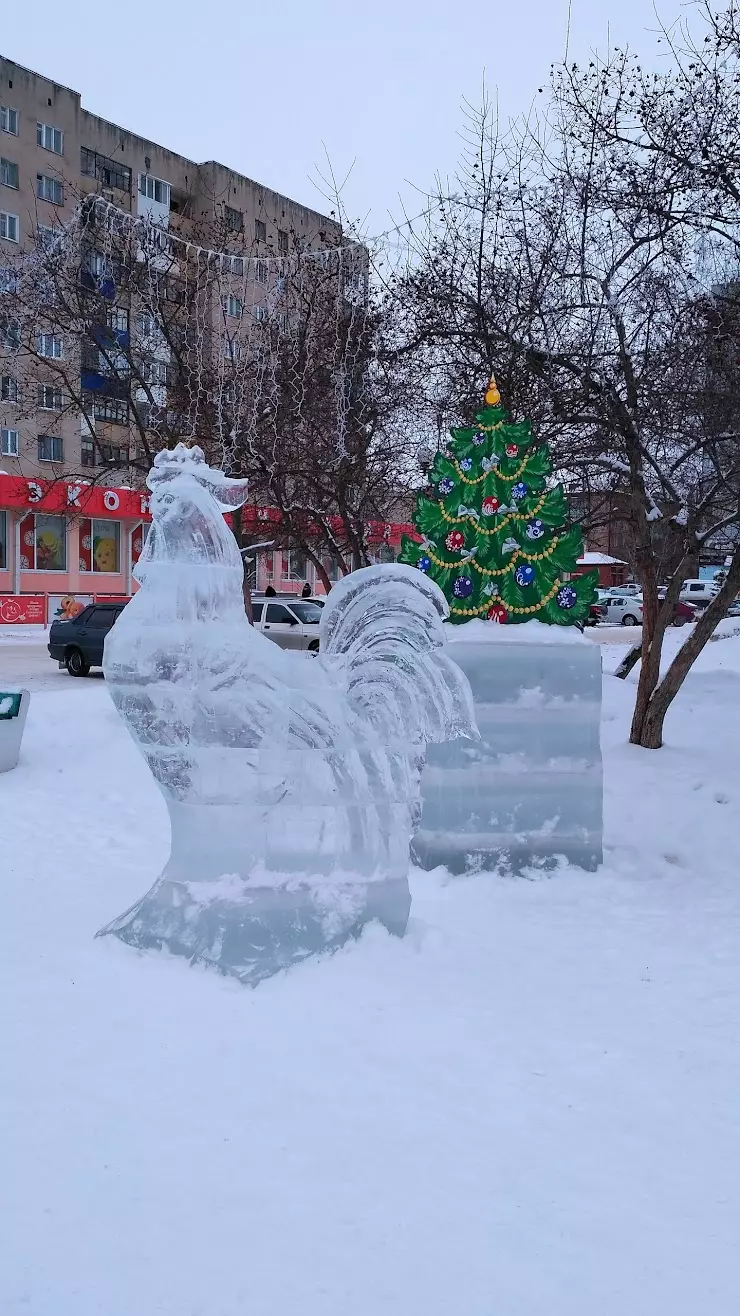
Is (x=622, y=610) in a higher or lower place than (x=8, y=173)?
lower

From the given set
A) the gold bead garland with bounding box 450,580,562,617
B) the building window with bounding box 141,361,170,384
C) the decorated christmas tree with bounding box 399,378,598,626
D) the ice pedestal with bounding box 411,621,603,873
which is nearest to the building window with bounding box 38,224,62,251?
the building window with bounding box 141,361,170,384

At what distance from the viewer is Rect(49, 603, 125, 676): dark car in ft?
56.6

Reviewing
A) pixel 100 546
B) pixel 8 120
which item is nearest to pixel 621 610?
pixel 100 546

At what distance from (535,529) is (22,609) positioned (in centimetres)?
2594

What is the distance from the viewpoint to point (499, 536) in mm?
6629

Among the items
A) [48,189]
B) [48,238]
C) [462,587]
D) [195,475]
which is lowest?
[462,587]

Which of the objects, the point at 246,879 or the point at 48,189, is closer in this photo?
the point at 246,879

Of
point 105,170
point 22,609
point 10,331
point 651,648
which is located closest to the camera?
point 651,648

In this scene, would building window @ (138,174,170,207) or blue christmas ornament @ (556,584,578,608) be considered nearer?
blue christmas ornament @ (556,584,578,608)

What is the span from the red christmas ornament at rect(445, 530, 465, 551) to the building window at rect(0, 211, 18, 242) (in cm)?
3048

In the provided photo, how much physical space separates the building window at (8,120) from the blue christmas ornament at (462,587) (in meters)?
32.2

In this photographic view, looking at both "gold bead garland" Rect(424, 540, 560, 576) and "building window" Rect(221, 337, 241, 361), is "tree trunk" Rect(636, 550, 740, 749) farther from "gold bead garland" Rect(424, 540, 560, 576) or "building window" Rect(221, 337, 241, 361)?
"building window" Rect(221, 337, 241, 361)

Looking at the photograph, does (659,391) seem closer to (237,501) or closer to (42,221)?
(237,501)

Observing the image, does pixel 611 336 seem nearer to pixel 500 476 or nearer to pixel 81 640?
pixel 500 476
